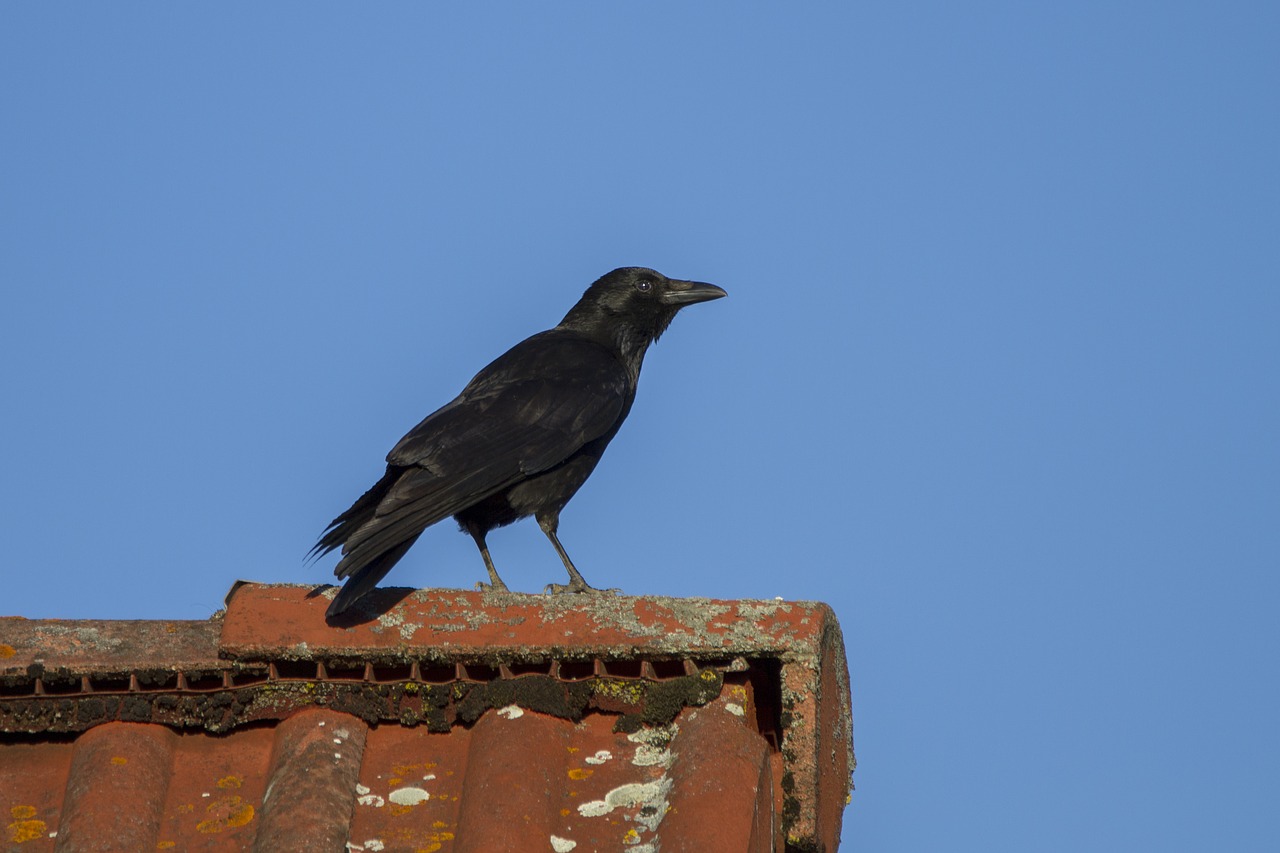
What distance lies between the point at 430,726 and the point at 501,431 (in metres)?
2.24

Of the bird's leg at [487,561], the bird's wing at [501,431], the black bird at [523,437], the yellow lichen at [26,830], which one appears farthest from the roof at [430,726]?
the bird's leg at [487,561]

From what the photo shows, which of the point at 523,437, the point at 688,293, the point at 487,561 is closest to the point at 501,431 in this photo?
the point at 523,437

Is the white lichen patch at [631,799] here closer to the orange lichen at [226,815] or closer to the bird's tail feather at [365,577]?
the orange lichen at [226,815]

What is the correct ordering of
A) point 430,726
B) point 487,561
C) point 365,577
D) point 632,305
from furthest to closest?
point 632,305 < point 487,561 < point 365,577 < point 430,726

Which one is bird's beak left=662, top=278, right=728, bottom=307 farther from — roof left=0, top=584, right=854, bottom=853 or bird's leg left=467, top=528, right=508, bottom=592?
roof left=0, top=584, right=854, bottom=853

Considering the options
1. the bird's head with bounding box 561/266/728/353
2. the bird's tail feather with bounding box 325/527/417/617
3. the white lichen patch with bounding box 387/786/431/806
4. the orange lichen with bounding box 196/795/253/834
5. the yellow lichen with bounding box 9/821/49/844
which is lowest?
the yellow lichen with bounding box 9/821/49/844

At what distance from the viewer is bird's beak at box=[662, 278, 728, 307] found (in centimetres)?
732

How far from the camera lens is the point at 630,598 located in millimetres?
3473

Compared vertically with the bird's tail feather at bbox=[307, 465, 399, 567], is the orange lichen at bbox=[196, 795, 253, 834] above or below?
below

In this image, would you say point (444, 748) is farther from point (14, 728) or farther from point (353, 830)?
point (14, 728)

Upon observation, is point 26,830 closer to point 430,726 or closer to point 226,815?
point 226,815

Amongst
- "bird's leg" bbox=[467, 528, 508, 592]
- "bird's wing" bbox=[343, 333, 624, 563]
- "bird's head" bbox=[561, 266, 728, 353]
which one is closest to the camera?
"bird's wing" bbox=[343, 333, 624, 563]

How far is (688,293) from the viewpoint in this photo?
24.2ft

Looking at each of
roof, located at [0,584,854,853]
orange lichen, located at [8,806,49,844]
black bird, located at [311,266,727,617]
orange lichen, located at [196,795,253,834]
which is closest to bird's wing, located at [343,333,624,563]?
black bird, located at [311,266,727,617]
